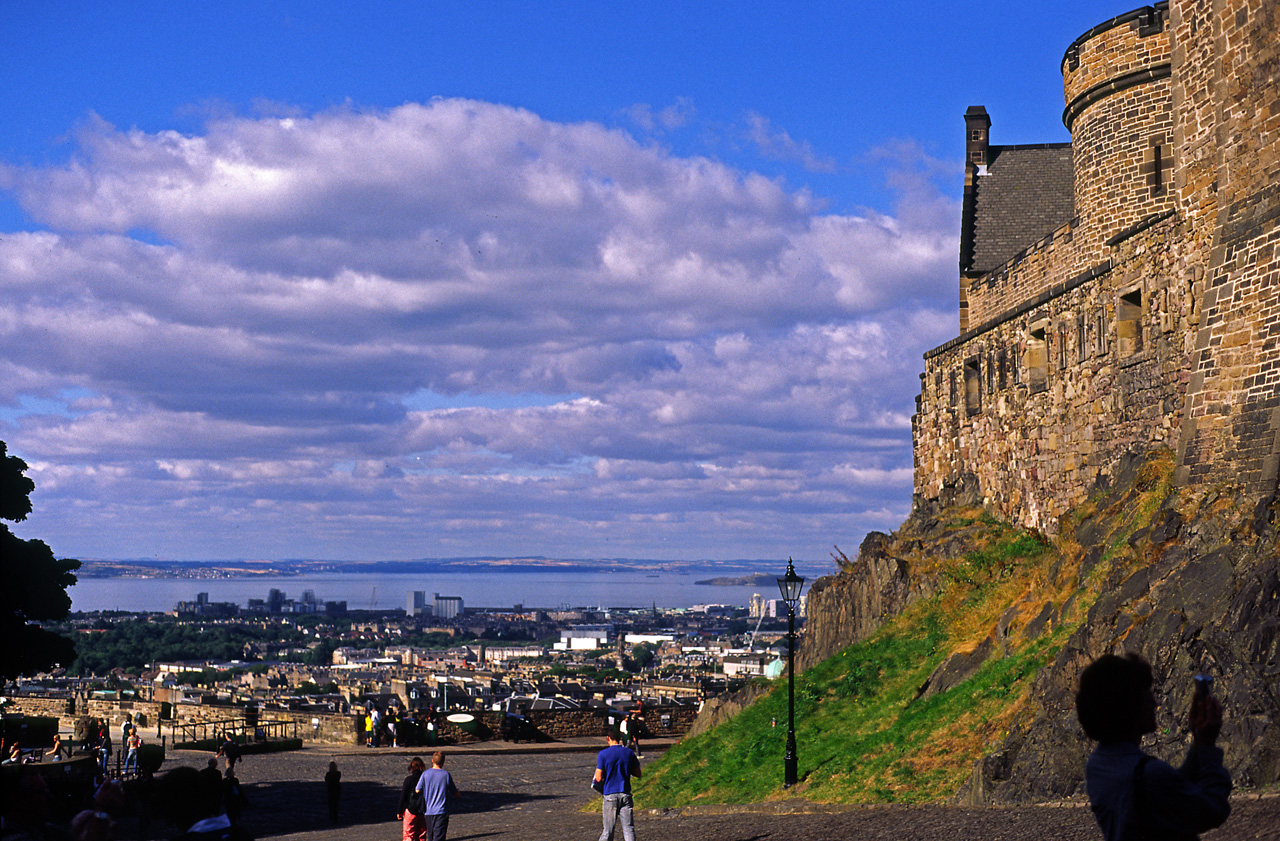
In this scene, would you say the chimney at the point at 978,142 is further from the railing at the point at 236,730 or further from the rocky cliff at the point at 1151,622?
the railing at the point at 236,730

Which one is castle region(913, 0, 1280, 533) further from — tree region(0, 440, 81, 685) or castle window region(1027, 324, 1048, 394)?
tree region(0, 440, 81, 685)

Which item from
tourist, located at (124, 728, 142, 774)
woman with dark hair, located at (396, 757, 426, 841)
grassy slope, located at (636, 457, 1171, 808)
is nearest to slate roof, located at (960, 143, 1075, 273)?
Answer: grassy slope, located at (636, 457, 1171, 808)

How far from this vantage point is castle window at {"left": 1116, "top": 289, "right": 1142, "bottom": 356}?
2117 cm

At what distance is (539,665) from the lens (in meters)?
132

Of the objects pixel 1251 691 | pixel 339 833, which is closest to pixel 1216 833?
pixel 1251 691

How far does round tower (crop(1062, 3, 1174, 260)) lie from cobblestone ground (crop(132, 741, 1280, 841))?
47.0 feet

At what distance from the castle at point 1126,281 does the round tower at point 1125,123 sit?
34 millimetres

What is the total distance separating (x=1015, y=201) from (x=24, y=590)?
88.5 ft

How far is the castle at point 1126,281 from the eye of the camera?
16.7 metres

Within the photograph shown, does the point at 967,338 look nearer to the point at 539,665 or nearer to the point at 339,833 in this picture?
the point at 339,833

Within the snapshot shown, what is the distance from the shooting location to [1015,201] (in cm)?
3431

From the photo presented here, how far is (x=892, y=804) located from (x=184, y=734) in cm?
3059

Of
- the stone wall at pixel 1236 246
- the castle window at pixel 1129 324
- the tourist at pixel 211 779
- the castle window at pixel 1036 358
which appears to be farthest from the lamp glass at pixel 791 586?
the tourist at pixel 211 779

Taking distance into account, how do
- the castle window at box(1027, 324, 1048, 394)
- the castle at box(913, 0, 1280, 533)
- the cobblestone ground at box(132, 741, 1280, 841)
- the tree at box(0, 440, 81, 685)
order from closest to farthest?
the cobblestone ground at box(132, 741, 1280, 841)
the castle at box(913, 0, 1280, 533)
the tree at box(0, 440, 81, 685)
the castle window at box(1027, 324, 1048, 394)
